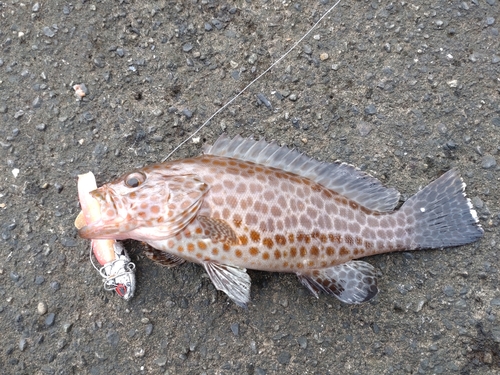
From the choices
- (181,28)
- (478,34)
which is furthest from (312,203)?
(478,34)

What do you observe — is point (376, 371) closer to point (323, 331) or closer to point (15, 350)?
point (323, 331)

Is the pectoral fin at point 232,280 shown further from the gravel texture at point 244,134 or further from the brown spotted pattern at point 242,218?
the gravel texture at point 244,134

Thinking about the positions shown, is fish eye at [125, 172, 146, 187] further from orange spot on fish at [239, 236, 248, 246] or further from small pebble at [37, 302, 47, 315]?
small pebble at [37, 302, 47, 315]

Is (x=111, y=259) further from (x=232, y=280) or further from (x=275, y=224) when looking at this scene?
(x=275, y=224)

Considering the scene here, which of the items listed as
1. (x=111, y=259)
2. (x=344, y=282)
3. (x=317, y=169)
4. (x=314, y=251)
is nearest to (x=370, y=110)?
(x=317, y=169)

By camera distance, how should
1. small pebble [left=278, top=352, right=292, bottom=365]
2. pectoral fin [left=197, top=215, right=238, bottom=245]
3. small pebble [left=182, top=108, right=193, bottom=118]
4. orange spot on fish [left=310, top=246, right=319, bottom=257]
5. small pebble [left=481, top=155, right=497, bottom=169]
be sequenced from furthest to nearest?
1. small pebble [left=182, top=108, right=193, bottom=118]
2. small pebble [left=481, top=155, right=497, bottom=169]
3. small pebble [left=278, top=352, right=292, bottom=365]
4. orange spot on fish [left=310, top=246, right=319, bottom=257]
5. pectoral fin [left=197, top=215, right=238, bottom=245]

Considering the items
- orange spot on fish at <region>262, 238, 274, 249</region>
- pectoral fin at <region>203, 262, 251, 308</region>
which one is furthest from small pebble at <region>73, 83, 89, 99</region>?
orange spot on fish at <region>262, 238, 274, 249</region>

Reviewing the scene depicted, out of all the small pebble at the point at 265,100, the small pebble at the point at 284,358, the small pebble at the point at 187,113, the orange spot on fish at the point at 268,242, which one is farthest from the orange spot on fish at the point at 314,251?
the small pebble at the point at 187,113
